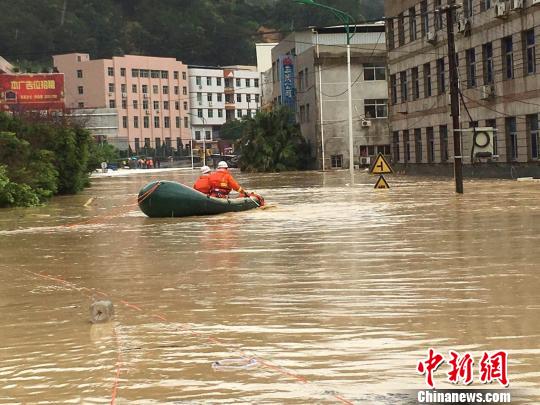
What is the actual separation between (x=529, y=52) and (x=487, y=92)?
13.5 ft

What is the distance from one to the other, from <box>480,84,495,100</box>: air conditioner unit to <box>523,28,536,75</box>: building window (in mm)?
3432

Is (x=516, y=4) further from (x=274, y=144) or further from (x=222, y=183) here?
(x=274, y=144)

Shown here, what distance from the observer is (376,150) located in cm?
7769

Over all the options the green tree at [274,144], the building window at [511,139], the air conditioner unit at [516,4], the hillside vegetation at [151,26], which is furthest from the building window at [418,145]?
the hillside vegetation at [151,26]

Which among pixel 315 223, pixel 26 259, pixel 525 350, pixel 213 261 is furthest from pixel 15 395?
pixel 315 223

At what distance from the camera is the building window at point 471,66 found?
157 ft

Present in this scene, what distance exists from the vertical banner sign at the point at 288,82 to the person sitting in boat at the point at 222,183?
200 feet

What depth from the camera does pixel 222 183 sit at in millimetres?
24516

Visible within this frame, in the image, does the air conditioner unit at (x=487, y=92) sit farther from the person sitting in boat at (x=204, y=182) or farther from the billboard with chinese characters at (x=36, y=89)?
the billboard with chinese characters at (x=36, y=89)

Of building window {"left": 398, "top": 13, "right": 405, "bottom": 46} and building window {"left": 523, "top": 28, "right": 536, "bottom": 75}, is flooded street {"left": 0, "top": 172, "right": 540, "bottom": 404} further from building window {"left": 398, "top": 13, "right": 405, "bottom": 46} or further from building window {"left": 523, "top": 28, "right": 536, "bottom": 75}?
building window {"left": 398, "top": 13, "right": 405, "bottom": 46}

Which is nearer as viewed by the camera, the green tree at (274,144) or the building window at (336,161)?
the building window at (336,161)

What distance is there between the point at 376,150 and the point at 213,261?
211 feet

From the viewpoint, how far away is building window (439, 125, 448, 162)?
52.2 metres

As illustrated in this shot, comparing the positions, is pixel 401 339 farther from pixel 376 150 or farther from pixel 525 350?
pixel 376 150
